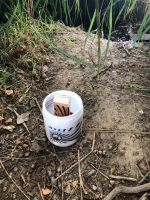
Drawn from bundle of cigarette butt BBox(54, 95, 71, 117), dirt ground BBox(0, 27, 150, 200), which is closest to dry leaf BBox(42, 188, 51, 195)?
dirt ground BBox(0, 27, 150, 200)

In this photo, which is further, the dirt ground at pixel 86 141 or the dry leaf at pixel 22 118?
the dry leaf at pixel 22 118

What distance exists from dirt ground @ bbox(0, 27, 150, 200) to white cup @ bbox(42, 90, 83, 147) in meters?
0.07

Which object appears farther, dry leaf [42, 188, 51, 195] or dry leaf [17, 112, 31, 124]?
dry leaf [17, 112, 31, 124]

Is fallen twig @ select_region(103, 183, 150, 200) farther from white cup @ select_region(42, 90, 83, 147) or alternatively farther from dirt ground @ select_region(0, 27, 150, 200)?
white cup @ select_region(42, 90, 83, 147)

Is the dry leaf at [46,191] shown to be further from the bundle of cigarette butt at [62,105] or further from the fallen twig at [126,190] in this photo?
the bundle of cigarette butt at [62,105]

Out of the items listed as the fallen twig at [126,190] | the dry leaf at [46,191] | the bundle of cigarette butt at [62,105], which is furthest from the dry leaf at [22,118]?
the fallen twig at [126,190]

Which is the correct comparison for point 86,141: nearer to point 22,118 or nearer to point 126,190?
point 126,190

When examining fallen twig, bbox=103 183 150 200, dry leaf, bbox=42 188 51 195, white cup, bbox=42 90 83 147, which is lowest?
dry leaf, bbox=42 188 51 195

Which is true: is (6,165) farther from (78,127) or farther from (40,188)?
(78,127)

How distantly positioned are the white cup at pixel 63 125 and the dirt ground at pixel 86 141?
0.07 meters

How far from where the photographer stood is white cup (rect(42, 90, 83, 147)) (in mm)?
955

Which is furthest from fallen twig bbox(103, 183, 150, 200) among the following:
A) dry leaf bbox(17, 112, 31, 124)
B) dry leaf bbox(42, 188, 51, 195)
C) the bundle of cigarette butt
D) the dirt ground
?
dry leaf bbox(17, 112, 31, 124)

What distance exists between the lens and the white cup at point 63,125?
0.95 metres

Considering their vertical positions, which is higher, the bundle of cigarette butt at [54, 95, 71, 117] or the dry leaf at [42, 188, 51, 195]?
the bundle of cigarette butt at [54, 95, 71, 117]
